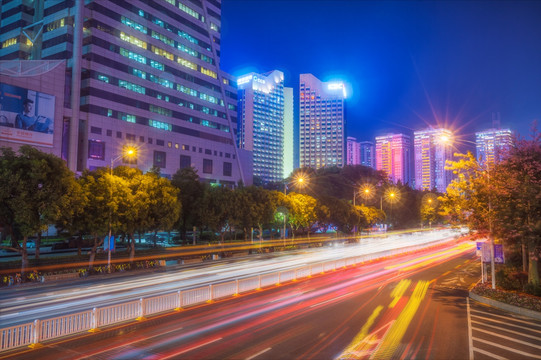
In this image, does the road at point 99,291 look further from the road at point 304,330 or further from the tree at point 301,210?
the tree at point 301,210

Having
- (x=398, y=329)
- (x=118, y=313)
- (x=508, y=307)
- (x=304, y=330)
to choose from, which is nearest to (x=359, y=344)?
(x=304, y=330)

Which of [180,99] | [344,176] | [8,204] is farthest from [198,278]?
[344,176]

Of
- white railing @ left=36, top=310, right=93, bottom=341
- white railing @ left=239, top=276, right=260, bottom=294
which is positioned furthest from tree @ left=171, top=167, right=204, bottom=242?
white railing @ left=36, top=310, right=93, bottom=341

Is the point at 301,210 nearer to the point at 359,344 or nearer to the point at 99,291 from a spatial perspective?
the point at 99,291

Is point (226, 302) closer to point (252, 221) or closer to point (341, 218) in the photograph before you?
point (252, 221)

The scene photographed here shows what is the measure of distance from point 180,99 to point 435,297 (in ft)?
245

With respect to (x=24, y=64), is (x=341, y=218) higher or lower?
lower

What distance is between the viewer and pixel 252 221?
4697cm

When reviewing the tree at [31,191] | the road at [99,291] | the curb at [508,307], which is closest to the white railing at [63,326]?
the road at [99,291]

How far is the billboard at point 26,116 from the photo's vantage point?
50469mm

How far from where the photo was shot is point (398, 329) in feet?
44.4

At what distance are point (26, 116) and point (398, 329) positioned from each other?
5866 centimetres

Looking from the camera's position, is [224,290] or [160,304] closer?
[160,304]

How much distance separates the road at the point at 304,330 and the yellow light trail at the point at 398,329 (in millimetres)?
33
